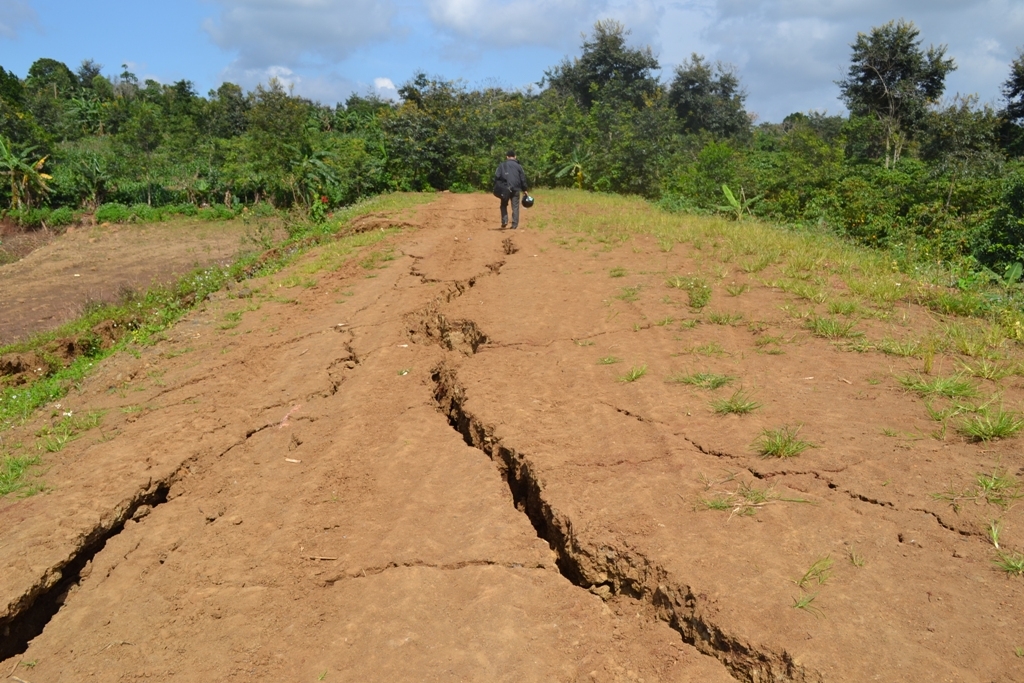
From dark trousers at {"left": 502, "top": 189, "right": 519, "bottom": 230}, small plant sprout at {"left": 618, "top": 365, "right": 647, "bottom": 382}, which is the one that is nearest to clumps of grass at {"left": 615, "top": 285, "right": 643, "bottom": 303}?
small plant sprout at {"left": 618, "top": 365, "right": 647, "bottom": 382}

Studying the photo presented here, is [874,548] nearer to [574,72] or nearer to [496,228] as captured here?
[496,228]

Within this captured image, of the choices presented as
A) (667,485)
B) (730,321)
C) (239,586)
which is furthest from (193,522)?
(730,321)

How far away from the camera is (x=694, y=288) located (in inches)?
271

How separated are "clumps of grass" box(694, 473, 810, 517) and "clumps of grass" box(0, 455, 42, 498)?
12.9ft

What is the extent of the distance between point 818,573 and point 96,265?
1740cm

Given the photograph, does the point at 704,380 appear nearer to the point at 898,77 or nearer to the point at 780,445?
the point at 780,445

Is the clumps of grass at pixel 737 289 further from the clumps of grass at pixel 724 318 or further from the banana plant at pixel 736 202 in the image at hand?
the banana plant at pixel 736 202

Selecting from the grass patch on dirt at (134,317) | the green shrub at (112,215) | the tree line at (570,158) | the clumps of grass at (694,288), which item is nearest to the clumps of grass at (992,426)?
the clumps of grass at (694,288)

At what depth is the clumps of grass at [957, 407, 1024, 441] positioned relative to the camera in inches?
144

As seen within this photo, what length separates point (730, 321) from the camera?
19.3 feet

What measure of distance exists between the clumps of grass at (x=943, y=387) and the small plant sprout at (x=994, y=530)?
141 centimetres

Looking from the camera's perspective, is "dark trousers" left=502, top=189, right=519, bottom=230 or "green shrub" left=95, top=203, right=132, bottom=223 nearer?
"dark trousers" left=502, top=189, right=519, bottom=230

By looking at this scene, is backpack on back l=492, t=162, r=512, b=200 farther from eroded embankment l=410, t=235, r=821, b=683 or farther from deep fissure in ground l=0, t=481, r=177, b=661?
deep fissure in ground l=0, t=481, r=177, b=661

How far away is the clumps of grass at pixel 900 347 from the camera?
194 inches
